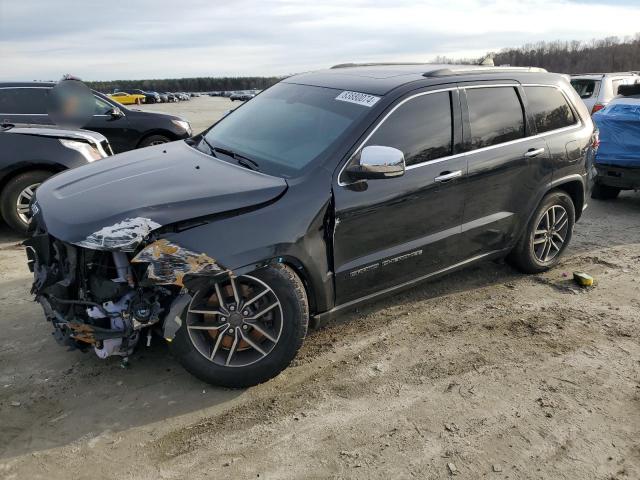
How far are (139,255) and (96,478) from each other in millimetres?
1107

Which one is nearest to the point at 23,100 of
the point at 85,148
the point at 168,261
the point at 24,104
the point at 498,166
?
the point at 24,104

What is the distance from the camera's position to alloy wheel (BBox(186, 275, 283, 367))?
3012mm

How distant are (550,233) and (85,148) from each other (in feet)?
16.9

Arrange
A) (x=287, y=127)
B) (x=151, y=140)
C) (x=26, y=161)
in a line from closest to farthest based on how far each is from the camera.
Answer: (x=287, y=127) → (x=26, y=161) → (x=151, y=140)

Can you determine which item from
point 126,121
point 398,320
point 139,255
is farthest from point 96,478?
point 126,121

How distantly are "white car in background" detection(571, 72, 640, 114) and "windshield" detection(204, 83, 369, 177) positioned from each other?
8851 millimetres

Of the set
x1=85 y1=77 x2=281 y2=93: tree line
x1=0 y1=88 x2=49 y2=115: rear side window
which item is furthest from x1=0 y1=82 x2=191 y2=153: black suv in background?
x1=85 y1=77 x2=281 y2=93: tree line

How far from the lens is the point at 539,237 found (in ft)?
16.0

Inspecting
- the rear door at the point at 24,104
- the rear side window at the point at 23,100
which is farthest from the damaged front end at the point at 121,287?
the rear side window at the point at 23,100

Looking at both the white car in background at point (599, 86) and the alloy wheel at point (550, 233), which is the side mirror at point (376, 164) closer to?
the alloy wheel at point (550, 233)

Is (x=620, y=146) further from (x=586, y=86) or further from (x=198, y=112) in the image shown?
(x=198, y=112)

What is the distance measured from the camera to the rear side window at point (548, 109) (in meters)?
4.52

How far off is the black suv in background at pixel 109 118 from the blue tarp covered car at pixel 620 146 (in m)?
7.13

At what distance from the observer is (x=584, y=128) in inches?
195
